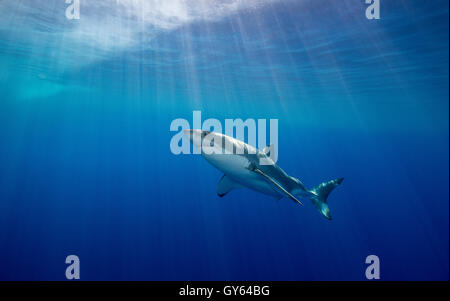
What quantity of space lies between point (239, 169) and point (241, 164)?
0.63 ft

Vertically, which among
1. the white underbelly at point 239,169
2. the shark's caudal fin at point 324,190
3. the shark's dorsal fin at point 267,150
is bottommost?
the white underbelly at point 239,169

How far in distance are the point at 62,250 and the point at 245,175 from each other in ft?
67.2

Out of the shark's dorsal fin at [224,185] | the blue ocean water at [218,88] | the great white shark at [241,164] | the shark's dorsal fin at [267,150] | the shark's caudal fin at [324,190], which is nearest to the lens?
the great white shark at [241,164]

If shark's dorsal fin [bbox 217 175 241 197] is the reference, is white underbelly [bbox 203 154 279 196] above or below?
below

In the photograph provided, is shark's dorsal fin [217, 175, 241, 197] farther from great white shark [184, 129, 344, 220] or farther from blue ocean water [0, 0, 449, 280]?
blue ocean water [0, 0, 449, 280]

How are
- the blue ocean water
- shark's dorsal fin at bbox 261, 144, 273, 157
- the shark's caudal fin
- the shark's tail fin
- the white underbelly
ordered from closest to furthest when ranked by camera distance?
the white underbelly
shark's dorsal fin at bbox 261, 144, 273, 157
the shark's tail fin
the shark's caudal fin
the blue ocean water

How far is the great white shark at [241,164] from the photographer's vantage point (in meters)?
4.61

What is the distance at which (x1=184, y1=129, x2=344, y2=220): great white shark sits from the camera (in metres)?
4.61

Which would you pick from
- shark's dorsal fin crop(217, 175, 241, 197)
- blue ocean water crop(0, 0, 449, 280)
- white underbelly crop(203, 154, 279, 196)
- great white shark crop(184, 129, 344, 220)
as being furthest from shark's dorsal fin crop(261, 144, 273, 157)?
blue ocean water crop(0, 0, 449, 280)

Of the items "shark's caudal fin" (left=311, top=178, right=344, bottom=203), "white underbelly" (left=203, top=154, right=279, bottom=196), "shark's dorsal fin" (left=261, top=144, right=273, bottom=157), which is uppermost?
"shark's dorsal fin" (left=261, top=144, right=273, bottom=157)

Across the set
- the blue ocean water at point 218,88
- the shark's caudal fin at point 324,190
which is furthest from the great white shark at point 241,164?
the blue ocean water at point 218,88

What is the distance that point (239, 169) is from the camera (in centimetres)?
552

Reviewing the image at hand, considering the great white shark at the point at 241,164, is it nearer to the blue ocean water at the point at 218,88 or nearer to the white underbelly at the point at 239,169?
the white underbelly at the point at 239,169

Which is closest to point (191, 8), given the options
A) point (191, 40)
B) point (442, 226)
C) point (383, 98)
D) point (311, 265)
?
point (191, 40)
